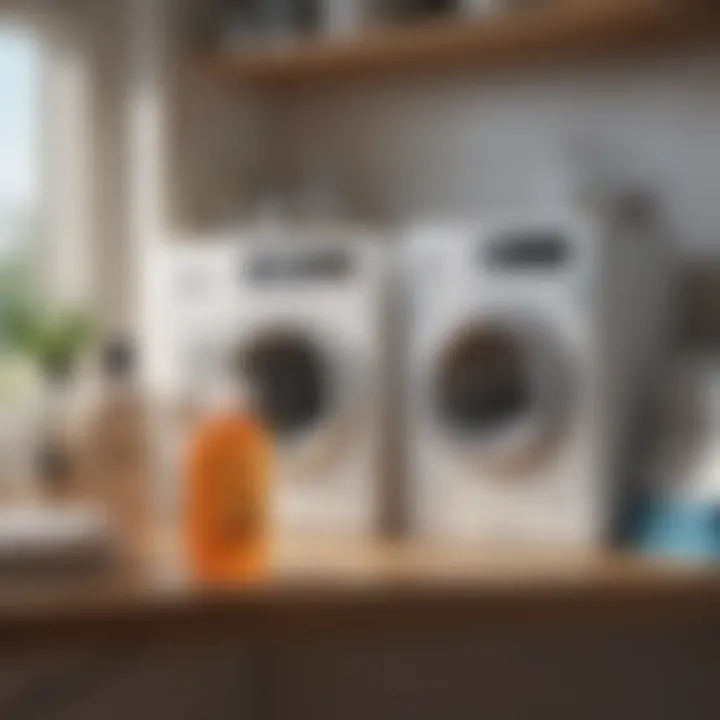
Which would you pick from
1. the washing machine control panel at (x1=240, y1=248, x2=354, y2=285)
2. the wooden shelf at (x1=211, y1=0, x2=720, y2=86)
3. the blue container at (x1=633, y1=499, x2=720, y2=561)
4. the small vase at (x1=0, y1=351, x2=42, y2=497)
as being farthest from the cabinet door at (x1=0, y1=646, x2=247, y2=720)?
the wooden shelf at (x1=211, y1=0, x2=720, y2=86)

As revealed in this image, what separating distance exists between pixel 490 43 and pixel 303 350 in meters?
0.57

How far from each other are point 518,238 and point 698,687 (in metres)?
0.75

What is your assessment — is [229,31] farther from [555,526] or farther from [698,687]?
[698,687]

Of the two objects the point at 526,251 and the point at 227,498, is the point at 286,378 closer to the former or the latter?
the point at 526,251

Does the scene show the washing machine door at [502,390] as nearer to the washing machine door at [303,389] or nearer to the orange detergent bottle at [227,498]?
the washing machine door at [303,389]

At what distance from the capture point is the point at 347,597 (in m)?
1.86

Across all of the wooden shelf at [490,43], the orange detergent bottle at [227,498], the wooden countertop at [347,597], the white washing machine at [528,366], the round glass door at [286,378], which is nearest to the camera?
the wooden countertop at [347,597]

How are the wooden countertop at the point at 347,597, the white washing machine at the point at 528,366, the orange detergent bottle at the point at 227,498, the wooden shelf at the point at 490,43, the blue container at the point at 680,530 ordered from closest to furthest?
the wooden countertop at the point at 347,597
the orange detergent bottle at the point at 227,498
the blue container at the point at 680,530
the white washing machine at the point at 528,366
the wooden shelf at the point at 490,43

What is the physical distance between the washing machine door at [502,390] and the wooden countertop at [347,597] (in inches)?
8.2

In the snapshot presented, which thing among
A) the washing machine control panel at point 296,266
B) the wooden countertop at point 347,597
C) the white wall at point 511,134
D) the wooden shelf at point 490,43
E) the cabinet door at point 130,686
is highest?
the wooden shelf at point 490,43

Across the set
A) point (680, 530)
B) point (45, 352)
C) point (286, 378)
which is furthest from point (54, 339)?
point (680, 530)

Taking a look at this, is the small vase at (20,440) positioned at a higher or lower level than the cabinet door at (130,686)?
higher

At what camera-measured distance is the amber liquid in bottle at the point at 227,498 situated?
1922mm

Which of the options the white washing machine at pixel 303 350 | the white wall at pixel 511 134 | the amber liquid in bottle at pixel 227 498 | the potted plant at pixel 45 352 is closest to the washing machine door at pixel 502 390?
the white washing machine at pixel 303 350
